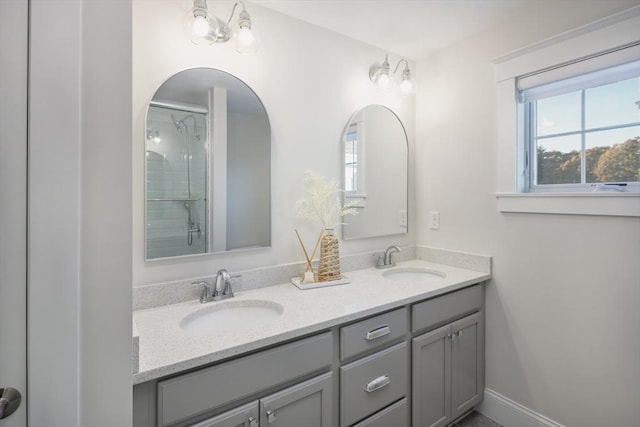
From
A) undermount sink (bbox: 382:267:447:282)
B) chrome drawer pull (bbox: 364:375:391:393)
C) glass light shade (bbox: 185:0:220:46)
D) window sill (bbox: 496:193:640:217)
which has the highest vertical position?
glass light shade (bbox: 185:0:220:46)

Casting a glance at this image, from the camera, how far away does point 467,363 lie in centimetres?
175

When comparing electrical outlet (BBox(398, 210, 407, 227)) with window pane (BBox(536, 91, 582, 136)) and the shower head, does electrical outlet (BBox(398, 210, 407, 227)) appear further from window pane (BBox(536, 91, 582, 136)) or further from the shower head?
the shower head

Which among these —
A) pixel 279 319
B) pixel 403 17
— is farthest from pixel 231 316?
pixel 403 17

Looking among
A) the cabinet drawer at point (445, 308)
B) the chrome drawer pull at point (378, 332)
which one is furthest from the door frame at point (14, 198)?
the cabinet drawer at point (445, 308)

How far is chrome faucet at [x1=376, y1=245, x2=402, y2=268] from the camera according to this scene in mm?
2012

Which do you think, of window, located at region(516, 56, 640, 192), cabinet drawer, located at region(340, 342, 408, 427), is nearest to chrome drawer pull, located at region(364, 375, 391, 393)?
cabinet drawer, located at region(340, 342, 408, 427)

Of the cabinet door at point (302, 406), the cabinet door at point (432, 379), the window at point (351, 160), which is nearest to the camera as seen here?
the cabinet door at point (302, 406)

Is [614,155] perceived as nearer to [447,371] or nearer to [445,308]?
[445,308]

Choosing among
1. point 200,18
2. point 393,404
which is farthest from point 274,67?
point 393,404

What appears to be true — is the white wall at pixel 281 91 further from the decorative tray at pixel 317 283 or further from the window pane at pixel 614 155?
the window pane at pixel 614 155

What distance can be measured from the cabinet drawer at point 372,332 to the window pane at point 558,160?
1.11 m

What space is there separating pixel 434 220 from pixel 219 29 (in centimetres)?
172

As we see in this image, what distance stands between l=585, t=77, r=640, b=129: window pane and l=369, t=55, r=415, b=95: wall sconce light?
0.93 metres

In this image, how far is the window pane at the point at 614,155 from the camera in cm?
140
